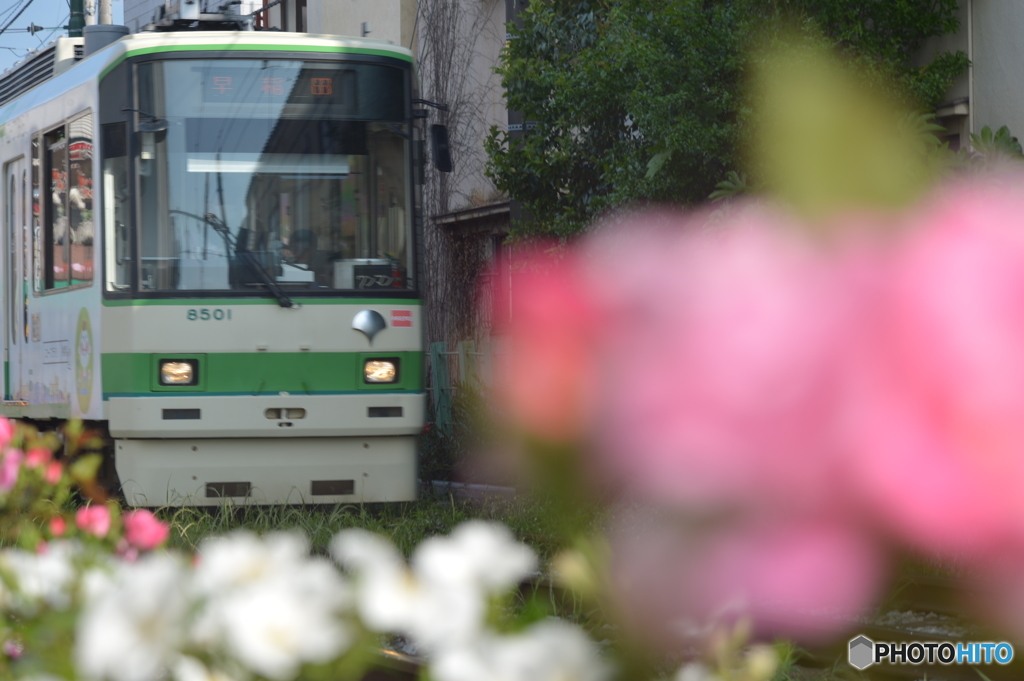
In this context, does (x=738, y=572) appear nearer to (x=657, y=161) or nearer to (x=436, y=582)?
(x=436, y=582)

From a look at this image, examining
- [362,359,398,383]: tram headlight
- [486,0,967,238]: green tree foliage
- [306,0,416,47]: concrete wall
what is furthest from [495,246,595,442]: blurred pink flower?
[306,0,416,47]: concrete wall

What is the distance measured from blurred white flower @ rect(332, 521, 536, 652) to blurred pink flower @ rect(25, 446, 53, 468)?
4.73 ft

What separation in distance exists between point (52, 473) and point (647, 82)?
887 centimetres

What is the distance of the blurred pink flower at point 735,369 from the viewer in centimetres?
49

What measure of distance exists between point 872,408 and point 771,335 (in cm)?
5

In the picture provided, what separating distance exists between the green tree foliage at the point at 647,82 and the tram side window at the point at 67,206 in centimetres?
420

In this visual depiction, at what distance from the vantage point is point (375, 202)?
8.63 meters

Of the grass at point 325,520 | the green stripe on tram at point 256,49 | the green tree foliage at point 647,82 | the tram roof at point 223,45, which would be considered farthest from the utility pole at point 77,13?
the grass at point 325,520

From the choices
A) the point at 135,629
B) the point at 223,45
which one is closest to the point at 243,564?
the point at 135,629

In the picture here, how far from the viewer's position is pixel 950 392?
457mm

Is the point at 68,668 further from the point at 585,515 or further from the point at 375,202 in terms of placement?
the point at 375,202

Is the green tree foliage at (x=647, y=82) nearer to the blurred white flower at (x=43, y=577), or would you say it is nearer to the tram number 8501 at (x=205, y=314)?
the tram number 8501 at (x=205, y=314)

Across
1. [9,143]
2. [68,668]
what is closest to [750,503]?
[68,668]

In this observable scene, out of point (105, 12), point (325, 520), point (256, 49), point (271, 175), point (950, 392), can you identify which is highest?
point (105, 12)
